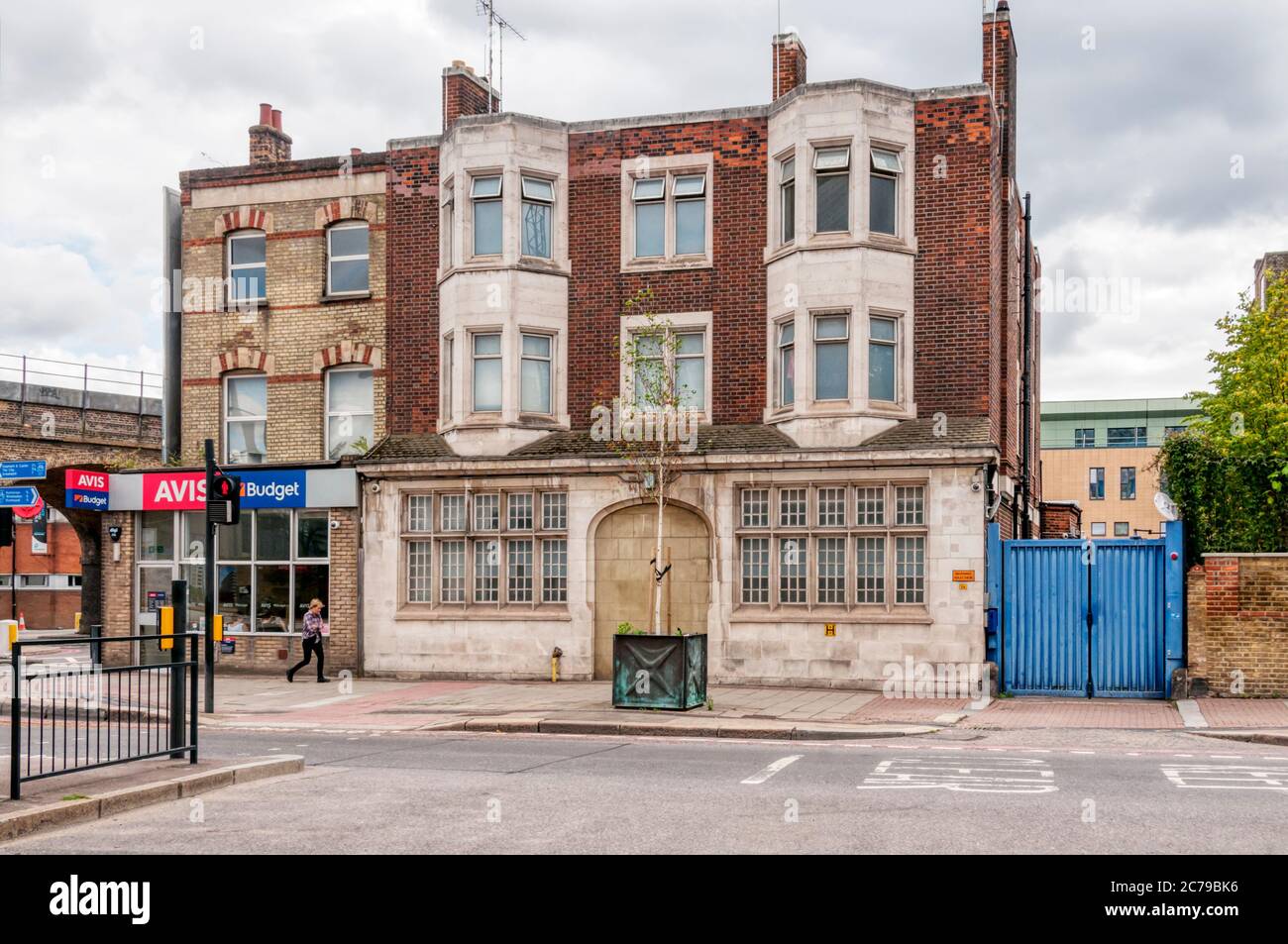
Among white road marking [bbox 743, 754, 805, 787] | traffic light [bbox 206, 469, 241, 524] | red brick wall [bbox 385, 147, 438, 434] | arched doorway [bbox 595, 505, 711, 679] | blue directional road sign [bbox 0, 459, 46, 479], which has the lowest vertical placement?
white road marking [bbox 743, 754, 805, 787]

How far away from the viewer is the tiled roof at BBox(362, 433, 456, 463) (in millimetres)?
23922

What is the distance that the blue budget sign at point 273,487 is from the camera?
24.5 m

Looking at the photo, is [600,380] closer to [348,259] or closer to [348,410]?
[348,410]

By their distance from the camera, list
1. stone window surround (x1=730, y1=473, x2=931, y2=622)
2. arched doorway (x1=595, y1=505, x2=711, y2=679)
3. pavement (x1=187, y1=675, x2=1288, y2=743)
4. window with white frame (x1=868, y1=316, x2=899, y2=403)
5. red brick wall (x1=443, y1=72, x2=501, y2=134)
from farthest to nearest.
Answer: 1. red brick wall (x1=443, y1=72, x2=501, y2=134)
2. arched doorway (x1=595, y1=505, x2=711, y2=679)
3. window with white frame (x1=868, y1=316, x2=899, y2=403)
4. stone window surround (x1=730, y1=473, x2=931, y2=622)
5. pavement (x1=187, y1=675, x2=1288, y2=743)

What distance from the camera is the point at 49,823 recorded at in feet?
29.8

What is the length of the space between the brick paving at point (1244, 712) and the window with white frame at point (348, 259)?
1718 cm

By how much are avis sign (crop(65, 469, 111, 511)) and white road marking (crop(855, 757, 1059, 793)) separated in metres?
18.3

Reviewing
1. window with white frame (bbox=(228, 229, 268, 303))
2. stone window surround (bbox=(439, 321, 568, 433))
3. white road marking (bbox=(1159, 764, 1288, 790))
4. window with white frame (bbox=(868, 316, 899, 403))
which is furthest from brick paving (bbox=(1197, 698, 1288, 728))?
window with white frame (bbox=(228, 229, 268, 303))

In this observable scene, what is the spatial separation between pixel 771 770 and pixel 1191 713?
7892mm

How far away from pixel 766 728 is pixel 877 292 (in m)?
8.85

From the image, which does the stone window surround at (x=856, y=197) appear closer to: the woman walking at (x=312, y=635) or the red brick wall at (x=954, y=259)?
the red brick wall at (x=954, y=259)

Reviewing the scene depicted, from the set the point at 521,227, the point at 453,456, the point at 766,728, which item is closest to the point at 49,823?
the point at 766,728

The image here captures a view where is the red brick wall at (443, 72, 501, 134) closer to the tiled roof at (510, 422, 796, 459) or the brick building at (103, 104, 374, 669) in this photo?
the brick building at (103, 104, 374, 669)

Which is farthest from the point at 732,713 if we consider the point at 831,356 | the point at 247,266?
the point at 247,266
